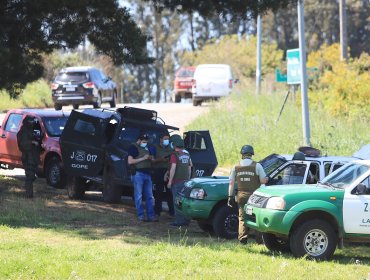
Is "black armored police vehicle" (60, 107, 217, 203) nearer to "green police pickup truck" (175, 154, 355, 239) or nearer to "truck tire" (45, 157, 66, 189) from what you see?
"truck tire" (45, 157, 66, 189)

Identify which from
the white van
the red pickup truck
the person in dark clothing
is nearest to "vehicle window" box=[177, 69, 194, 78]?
the white van

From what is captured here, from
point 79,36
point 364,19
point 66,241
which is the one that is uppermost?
point 364,19

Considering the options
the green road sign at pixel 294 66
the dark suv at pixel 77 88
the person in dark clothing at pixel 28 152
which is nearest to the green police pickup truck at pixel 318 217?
the person in dark clothing at pixel 28 152

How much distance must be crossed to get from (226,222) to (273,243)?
1.50m

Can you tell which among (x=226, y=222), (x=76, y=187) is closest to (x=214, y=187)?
(x=226, y=222)

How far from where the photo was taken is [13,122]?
20531 millimetres

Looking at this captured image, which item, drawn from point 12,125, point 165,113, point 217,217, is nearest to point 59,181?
point 12,125

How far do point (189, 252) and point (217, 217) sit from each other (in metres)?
2.56

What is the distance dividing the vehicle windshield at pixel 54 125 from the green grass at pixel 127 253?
3766 mm

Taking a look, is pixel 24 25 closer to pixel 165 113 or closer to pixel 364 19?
pixel 165 113

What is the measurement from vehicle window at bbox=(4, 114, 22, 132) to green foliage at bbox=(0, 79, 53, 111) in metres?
18.0

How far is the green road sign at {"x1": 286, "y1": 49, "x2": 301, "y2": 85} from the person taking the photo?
21.8 metres

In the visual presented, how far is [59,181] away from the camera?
1881 cm

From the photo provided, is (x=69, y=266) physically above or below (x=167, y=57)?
below
